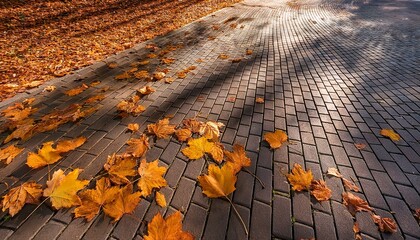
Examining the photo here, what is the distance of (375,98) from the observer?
340 centimetres

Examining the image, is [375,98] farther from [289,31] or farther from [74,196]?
[289,31]

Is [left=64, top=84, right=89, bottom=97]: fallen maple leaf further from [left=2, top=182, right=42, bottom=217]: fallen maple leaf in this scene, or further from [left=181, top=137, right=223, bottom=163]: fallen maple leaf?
[left=181, top=137, right=223, bottom=163]: fallen maple leaf

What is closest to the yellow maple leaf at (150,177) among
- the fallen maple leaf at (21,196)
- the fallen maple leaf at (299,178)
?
the fallen maple leaf at (21,196)

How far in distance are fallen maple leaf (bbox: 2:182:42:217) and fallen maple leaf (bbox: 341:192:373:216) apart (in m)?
2.62

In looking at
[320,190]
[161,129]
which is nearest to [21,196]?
[161,129]

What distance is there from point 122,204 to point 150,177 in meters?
0.33

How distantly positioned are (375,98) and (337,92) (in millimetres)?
592

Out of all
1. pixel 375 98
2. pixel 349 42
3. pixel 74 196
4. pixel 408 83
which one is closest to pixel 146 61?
pixel 74 196

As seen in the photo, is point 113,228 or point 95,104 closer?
point 113,228

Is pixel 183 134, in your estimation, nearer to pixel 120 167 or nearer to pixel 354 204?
pixel 120 167

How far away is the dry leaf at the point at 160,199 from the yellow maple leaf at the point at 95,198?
0.34 metres

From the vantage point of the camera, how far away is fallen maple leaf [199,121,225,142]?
7.82 feet

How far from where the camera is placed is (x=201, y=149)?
2.22m

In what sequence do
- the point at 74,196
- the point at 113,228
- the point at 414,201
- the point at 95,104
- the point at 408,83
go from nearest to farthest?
the point at 113,228 → the point at 74,196 → the point at 414,201 → the point at 95,104 → the point at 408,83
